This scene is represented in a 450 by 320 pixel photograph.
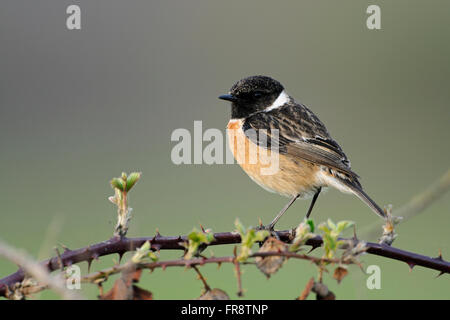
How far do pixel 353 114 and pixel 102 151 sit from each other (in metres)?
6.61

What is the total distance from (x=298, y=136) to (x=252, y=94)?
585mm

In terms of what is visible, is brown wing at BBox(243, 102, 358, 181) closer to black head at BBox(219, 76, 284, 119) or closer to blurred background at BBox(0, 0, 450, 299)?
black head at BBox(219, 76, 284, 119)

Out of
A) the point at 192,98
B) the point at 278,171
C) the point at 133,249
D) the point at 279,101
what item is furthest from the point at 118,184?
the point at 192,98

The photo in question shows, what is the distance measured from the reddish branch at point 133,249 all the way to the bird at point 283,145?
7.47 feet

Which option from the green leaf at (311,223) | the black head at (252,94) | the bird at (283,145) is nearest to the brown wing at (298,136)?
the bird at (283,145)

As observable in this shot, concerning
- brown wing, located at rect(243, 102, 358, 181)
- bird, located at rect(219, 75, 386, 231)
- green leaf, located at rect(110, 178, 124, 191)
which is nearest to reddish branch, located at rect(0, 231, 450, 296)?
green leaf, located at rect(110, 178, 124, 191)

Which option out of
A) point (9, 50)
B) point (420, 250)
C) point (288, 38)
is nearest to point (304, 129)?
point (420, 250)

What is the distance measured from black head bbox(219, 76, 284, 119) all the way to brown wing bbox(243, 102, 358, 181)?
0.33 feet

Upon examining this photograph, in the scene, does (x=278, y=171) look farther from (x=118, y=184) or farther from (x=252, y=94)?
(x=118, y=184)

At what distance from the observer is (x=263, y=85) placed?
17.6 feet

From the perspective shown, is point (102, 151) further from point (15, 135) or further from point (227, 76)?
point (227, 76)

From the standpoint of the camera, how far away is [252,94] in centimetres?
538

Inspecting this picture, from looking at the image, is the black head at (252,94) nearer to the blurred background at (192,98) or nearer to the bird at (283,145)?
the bird at (283,145)

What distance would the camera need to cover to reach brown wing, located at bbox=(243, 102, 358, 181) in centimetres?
494
